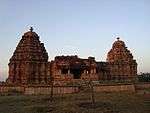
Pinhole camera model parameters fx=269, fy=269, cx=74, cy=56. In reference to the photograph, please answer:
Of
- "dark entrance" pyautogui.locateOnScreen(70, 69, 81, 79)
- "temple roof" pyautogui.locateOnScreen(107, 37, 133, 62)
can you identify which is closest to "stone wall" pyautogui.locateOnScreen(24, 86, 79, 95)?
"dark entrance" pyautogui.locateOnScreen(70, 69, 81, 79)

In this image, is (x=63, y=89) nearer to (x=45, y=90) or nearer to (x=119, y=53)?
(x=45, y=90)

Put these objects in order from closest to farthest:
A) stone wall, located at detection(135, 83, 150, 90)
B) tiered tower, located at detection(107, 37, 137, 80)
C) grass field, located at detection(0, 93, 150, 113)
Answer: grass field, located at detection(0, 93, 150, 113) → stone wall, located at detection(135, 83, 150, 90) → tiered tower, located at detection(107, 37, 137, 80)

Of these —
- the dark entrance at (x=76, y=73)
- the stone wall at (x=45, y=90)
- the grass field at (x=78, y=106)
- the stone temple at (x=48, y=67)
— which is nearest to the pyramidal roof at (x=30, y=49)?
the stone temple at (x=48, y=67)

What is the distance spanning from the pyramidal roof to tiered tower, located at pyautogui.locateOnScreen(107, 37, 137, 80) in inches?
531

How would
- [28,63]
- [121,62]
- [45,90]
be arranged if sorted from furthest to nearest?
[121,62]
[28,63]
[45,90]

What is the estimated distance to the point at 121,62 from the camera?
177ft

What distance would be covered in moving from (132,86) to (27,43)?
A: 21.7 metres

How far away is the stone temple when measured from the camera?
47.7m

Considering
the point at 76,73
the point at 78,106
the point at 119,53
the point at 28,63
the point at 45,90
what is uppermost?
the point at 119,53

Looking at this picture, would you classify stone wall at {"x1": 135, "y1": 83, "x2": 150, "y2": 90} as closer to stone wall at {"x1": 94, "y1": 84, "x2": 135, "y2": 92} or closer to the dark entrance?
stone wall at {"x1": 94, "y1": 84, "x2": 135, "y2": 92}

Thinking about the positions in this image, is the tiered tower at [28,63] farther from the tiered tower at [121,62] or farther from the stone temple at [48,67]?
the tiered tower at [121,62]

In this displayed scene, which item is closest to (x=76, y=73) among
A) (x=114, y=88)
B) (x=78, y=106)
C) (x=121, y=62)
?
(x=121, y=62)

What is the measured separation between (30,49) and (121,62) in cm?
1816

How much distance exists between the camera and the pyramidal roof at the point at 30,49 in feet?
161
